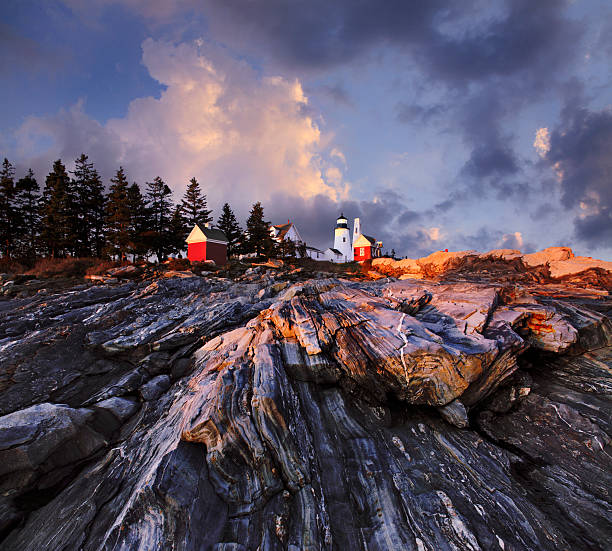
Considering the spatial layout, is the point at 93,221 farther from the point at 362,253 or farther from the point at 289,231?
the point at 362,253

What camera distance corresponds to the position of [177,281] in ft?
69.3

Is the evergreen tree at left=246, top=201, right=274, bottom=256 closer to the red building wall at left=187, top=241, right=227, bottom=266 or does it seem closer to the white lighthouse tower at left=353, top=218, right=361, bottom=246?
the red building wall at left=187, top=241, right=227, bottom=266

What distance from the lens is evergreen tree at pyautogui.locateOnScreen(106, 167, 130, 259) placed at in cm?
3769

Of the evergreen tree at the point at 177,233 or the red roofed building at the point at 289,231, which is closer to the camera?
the evergreen tree at the point at 177,233

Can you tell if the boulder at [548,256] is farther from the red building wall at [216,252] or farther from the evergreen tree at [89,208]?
the evergreen tree at [89,208]

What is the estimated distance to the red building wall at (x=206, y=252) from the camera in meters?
41.2

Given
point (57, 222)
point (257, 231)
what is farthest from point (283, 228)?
point (57, 222)

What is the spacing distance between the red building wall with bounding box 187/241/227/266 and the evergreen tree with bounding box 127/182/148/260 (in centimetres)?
719

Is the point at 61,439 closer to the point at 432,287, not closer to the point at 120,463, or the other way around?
the point at 120,463

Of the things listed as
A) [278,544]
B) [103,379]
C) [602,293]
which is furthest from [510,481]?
[602,293]

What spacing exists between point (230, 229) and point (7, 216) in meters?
35.2

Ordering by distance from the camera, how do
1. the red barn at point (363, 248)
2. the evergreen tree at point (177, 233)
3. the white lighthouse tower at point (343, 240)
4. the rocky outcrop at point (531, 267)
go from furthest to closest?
the white lighthouse tower at point (343, 240), the red barn at point (363, 248), the evergreen tree at point (177, 233), the rocky outcrop at point (531, 267)

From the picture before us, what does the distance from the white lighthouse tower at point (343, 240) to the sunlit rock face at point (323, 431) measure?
232 ft

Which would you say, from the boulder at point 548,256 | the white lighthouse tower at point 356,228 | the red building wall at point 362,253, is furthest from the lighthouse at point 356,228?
the boulder at point 548,256
